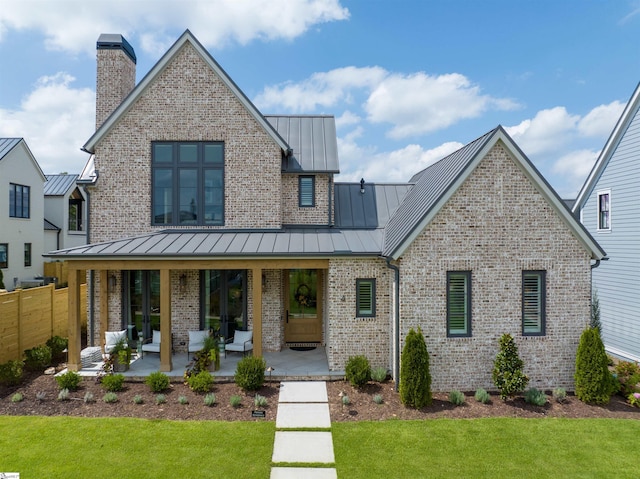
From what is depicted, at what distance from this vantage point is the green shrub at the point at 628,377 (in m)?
10.0

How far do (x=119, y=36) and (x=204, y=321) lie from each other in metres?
10.7

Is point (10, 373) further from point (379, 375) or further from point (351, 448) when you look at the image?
point (379, 375)

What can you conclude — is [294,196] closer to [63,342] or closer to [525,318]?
[525,318]

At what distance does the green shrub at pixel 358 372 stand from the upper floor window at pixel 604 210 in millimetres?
11998

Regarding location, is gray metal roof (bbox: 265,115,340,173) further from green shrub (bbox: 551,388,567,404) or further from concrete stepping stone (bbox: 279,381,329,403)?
green shrub (bbox: 551,388,567,404)

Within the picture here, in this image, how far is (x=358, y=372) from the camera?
10148mm

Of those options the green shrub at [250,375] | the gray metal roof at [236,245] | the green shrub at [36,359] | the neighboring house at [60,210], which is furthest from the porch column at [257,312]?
the neighboring house at [60,210]

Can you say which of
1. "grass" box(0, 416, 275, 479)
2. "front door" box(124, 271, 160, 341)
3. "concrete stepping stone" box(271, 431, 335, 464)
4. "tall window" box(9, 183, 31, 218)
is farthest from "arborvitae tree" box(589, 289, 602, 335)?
"tall window" box(9, 183, 31, 218)

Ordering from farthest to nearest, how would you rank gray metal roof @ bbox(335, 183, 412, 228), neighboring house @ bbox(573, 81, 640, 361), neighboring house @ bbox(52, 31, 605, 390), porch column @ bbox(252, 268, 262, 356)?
gray metal roof @ bbox(335, 183, 412, 228)
neighboring house @ bbox(573, 81, 640, 361)
porch column @ bbox(252, 268, 262, 356)
neighboring house @ bbox(52, 31, 605, 390)

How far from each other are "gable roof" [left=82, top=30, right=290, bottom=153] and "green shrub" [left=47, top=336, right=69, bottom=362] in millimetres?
6470

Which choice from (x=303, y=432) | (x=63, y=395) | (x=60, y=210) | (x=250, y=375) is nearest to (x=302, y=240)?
(x=250, y=375)

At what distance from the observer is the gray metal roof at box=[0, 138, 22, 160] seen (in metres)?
22.1

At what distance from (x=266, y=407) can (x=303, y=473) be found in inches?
107

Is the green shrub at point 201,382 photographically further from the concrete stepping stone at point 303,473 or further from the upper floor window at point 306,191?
the upper floor window at point 306,191
